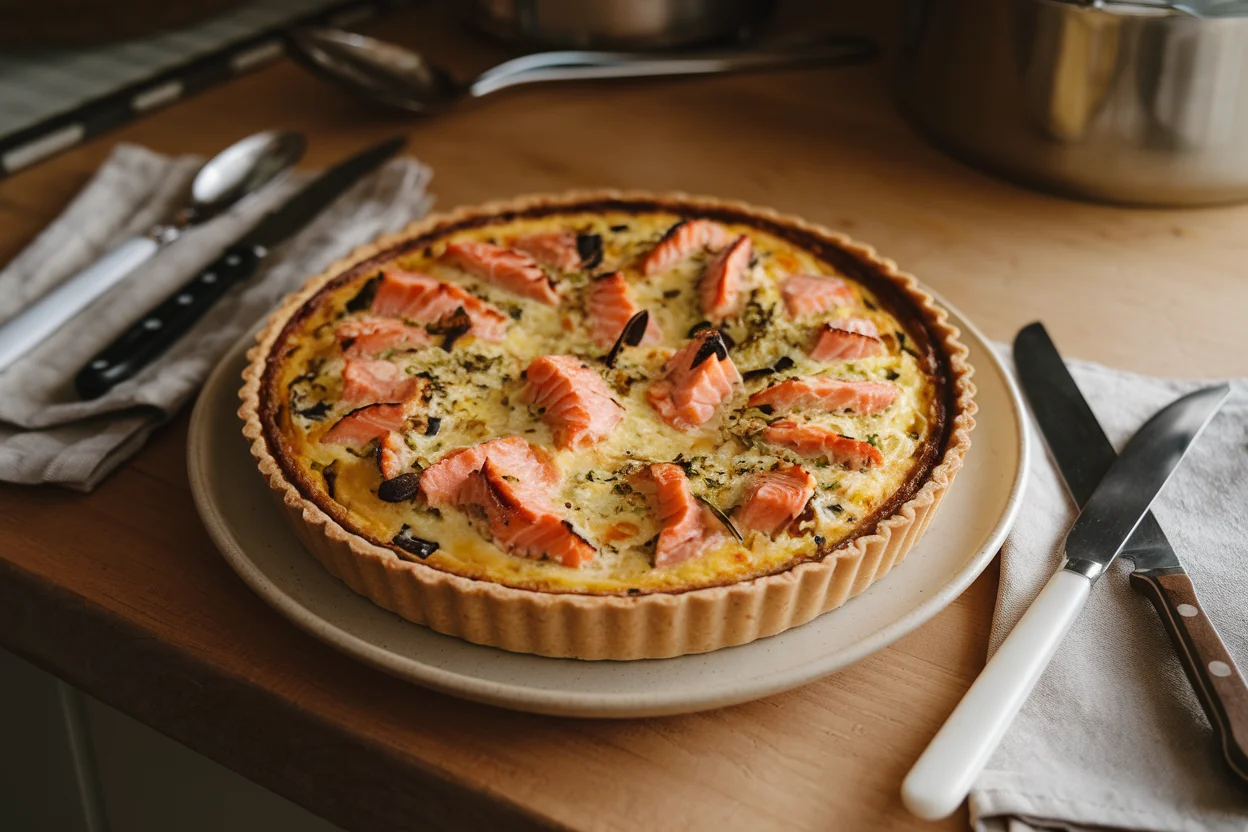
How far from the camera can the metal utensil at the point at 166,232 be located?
2.33m

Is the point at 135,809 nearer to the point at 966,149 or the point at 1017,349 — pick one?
the point at 1017,349

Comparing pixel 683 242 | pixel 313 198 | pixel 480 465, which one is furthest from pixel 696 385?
pixel 313 198

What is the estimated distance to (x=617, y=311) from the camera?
83.0 inches

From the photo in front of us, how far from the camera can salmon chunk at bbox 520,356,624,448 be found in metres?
1.82

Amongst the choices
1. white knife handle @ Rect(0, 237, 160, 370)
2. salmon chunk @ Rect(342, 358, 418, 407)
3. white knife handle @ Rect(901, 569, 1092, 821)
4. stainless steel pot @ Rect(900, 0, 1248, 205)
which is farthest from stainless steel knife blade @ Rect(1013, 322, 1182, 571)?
white knife handle @ Rect(0, 237, 160, 370)

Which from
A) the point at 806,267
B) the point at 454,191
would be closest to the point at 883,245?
the point at 806,267

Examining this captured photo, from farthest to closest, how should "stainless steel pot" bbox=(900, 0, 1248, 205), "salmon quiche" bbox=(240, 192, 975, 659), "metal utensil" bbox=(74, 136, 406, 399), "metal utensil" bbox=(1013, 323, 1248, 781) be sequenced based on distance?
"stainless steel pot" bbox=(900, 0, 1248, 205) < "metal utensil" bbox=(74, 136, 406, 399) < "salmon quiche" bbox=(240, 192, 975, 659) < "metal utensil" bbox=(1013, 323, 1248, 781)

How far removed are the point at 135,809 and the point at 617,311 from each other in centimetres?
132

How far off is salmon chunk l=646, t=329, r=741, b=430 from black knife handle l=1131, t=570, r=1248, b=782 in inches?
29.2

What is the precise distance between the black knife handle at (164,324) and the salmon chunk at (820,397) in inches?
50.6

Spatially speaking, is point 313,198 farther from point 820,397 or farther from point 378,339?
point 820,397

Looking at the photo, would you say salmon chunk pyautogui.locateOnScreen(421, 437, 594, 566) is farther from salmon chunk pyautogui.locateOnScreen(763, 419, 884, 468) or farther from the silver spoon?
the silver spoon

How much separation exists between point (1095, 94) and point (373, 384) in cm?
184

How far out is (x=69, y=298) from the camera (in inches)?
95.0
